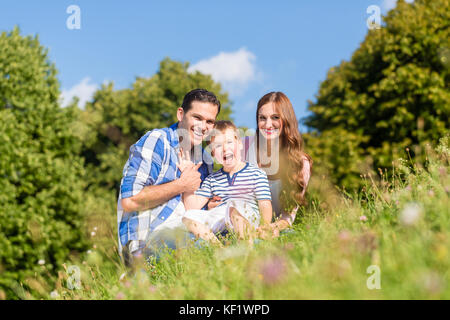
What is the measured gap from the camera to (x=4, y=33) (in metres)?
15.2

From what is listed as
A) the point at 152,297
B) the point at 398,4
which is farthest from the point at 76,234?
the point at 398,4

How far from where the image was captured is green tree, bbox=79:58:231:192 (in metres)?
24.6

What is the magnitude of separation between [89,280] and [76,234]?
13.0 meters

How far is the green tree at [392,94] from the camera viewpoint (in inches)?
599

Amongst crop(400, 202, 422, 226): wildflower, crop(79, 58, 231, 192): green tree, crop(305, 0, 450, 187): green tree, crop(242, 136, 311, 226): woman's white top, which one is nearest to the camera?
crop(400, 202, 422, 226): wildflower

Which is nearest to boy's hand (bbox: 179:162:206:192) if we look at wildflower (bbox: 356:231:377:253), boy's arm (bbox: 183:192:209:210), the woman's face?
boy's arm (bbox: 183:192:209:210)

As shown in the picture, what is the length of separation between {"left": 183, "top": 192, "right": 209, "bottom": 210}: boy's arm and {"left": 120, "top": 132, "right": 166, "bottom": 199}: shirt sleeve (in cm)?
45

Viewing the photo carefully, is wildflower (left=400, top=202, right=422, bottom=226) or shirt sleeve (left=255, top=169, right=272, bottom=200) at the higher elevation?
shirt sleeve (left=255, top=169, right=272, bottom=200)

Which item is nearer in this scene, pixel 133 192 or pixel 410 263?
pixel 410 263

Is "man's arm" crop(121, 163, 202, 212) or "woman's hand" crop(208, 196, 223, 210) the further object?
"woman's hand" crop(208, 196, 223, 210)

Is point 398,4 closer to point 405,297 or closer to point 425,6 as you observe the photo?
point 425,6

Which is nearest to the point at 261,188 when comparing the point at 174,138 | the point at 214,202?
the point at 214,202

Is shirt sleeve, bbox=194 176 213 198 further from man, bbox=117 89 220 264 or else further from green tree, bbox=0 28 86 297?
green tree, bbox=0 28 86 297
